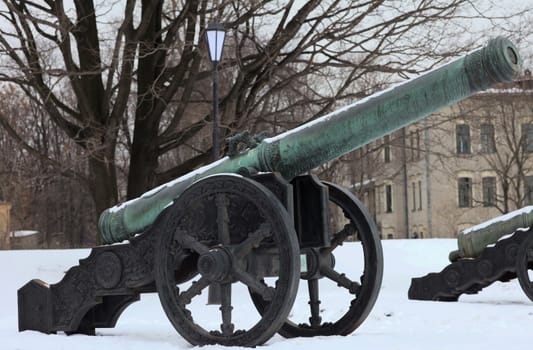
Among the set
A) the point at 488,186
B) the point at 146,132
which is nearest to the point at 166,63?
the point at 146,132

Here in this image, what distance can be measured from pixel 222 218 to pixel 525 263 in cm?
678

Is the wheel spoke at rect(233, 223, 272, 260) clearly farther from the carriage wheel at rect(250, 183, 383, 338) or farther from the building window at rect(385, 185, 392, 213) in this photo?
the building window at rect(385, 185, 392, 213)

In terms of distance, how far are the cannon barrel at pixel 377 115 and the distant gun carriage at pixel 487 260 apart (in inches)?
251

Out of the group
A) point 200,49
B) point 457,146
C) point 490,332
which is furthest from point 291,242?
point 457,146

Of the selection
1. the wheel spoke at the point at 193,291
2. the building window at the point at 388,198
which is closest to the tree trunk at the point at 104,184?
the wheel spoke at the point at 193,291

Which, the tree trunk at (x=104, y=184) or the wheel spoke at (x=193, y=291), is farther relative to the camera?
the tree trunk at (x=104, y=184)

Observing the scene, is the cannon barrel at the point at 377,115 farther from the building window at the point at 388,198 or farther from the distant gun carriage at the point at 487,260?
the building window at the point at 388,198

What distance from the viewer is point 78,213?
4225cm

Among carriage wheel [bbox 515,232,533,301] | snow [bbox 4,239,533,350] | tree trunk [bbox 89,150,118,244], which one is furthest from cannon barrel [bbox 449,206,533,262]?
tree trunk [bbox 89,150,118,244]

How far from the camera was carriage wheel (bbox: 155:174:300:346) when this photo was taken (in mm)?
7531

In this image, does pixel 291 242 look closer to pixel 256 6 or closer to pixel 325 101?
pixel 256 6

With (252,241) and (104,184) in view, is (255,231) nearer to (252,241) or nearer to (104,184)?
(252,241)

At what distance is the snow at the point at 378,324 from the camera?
25.1ft

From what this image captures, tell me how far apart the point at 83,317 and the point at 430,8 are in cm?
1022
